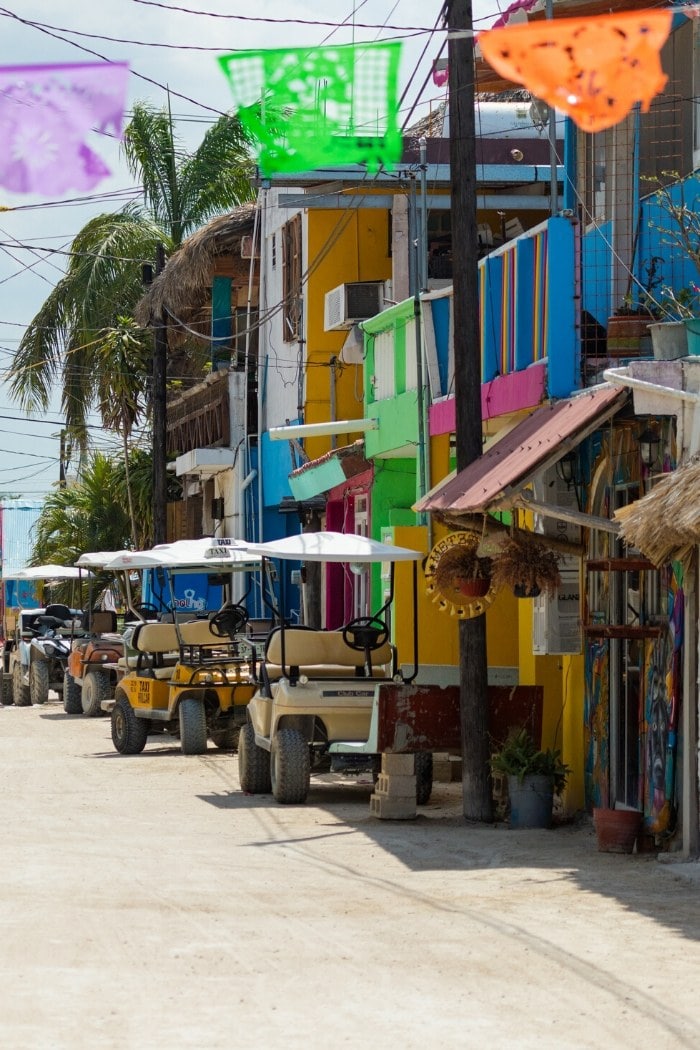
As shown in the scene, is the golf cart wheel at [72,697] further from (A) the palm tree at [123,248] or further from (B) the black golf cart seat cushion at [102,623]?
(A) the palm tree at [123,248]

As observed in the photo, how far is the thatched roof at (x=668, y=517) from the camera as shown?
408 inches

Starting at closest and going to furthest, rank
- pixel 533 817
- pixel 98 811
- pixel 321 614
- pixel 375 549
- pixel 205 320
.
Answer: pixel 533 817 → pixel 98 811 → pixel 375 549 → pixel 321 614 → pixel 205 320

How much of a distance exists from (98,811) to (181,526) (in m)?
24.9

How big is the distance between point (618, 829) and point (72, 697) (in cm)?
1718

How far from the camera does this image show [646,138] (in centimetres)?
1566

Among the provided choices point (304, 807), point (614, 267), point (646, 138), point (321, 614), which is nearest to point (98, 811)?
point (304, 807)

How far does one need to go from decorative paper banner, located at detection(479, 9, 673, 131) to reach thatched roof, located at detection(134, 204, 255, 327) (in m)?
25.3

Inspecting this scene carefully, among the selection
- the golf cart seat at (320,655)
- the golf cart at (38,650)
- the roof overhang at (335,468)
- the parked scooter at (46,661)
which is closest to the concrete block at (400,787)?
the golf cart seat at (320,655)

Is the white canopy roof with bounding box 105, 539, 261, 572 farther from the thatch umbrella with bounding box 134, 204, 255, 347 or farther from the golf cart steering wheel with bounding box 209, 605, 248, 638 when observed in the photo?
the thatch umbrella with bounding box 134, 204, 255, 347

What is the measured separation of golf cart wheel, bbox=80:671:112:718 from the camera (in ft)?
90.7

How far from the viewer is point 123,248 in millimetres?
39312

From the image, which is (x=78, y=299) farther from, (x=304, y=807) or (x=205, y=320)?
(x=304, y=807)

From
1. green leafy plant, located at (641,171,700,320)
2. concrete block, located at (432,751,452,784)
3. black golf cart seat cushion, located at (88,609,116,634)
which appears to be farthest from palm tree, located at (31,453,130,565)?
green leafy plant, located at (641,171,700,320)

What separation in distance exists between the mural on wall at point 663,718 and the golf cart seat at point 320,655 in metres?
3.73
